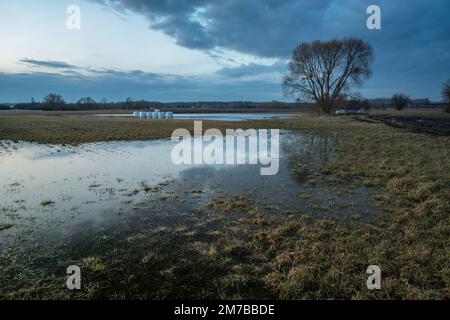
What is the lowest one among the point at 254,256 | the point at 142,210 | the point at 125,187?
the point at 254,256

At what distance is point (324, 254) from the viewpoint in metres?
4.73

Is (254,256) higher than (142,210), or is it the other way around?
(142,210)

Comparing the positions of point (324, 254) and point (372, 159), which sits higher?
point (372, 159)

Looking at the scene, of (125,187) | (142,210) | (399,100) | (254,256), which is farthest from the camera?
(399,100)

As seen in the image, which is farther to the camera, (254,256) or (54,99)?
(54,99)

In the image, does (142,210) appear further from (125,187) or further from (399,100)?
(399,100)

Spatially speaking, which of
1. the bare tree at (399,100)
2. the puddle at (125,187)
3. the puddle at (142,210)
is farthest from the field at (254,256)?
the bare tree at (399,100)

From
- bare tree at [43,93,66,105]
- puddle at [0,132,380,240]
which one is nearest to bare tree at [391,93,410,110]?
puddle at [0,132,380,240]

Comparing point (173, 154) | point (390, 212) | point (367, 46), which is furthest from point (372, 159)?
point (367, 46)

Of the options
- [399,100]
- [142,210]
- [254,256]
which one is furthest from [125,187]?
[399,100]

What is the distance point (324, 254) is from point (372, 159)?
419 inches

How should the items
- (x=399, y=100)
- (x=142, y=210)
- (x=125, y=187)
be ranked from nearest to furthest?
1. (x=142, y=210)
2. (x=125, y=187)
3. (x=399, y=100)
